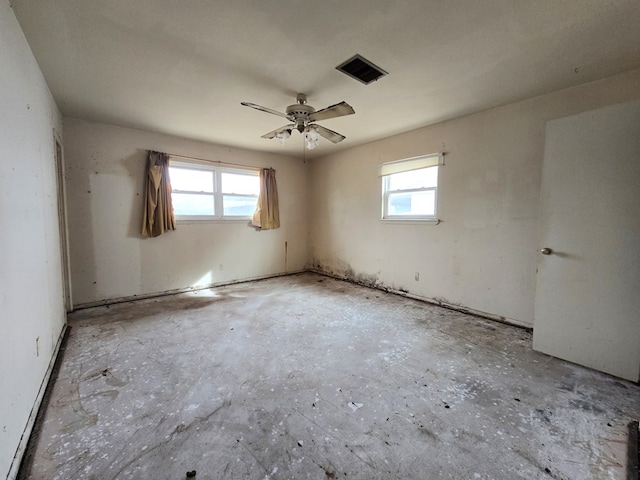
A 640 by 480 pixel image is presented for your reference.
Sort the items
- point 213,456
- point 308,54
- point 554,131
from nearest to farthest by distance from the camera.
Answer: point 213,456, point 308,54, point 554,131

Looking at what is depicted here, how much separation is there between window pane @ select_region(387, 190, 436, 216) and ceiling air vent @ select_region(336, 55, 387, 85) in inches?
78.2

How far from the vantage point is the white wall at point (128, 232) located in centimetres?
356

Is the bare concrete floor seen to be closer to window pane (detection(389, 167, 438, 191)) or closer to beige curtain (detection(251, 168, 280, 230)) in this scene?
window pane (detection(389, 167, 438, 191))

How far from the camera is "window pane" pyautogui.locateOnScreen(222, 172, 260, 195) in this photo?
484 centimetres

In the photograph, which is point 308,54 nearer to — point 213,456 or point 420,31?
point 420,31

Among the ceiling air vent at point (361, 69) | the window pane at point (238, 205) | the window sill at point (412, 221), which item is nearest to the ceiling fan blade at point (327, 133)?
the ceiling air vent at point (361, 69)


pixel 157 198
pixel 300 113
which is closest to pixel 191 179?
pixel 157 198

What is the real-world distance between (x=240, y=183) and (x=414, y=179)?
10.0ft

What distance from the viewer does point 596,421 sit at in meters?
1.64

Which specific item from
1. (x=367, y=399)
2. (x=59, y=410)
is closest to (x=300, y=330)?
(x=367, y=399)

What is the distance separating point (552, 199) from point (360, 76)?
1992 millimetres

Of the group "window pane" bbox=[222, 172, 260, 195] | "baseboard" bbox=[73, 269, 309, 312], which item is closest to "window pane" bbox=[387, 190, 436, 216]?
"window pane" bbox=[222, 172, 260, 195]

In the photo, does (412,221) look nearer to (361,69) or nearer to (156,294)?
(361,69)

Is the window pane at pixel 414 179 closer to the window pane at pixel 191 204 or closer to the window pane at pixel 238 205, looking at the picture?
the window pane at pixel 238 205
